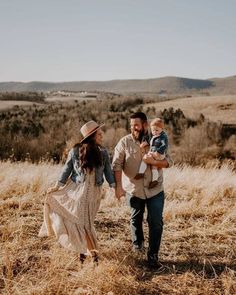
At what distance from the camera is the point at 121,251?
16.9 ft

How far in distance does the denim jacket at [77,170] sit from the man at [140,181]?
12 cm

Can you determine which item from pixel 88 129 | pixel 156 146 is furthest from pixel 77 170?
pixel 156 146

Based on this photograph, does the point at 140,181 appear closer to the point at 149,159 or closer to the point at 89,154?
the point at 149,159

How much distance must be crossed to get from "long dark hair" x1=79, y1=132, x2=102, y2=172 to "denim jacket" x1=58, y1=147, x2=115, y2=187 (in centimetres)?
8

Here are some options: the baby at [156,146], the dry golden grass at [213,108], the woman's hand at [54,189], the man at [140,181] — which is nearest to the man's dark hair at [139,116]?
the man at [140,181]

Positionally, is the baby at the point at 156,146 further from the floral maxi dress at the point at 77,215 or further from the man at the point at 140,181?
the floral maxi dress at the point at 77,215

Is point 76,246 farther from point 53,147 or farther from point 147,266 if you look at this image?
point 53,147

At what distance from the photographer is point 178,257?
17.0 feet

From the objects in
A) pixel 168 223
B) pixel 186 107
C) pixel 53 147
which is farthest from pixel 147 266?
pixel 186 107

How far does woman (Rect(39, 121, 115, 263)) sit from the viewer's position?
451cm

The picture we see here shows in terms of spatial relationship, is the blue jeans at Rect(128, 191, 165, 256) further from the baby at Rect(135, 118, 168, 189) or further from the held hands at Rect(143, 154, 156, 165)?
the held hands at Rect(143, 154, 156, 165)

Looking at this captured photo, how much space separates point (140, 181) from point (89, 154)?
2.27 ft

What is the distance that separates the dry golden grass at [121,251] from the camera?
4152 millimetres

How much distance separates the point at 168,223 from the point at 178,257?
1.31 metres
